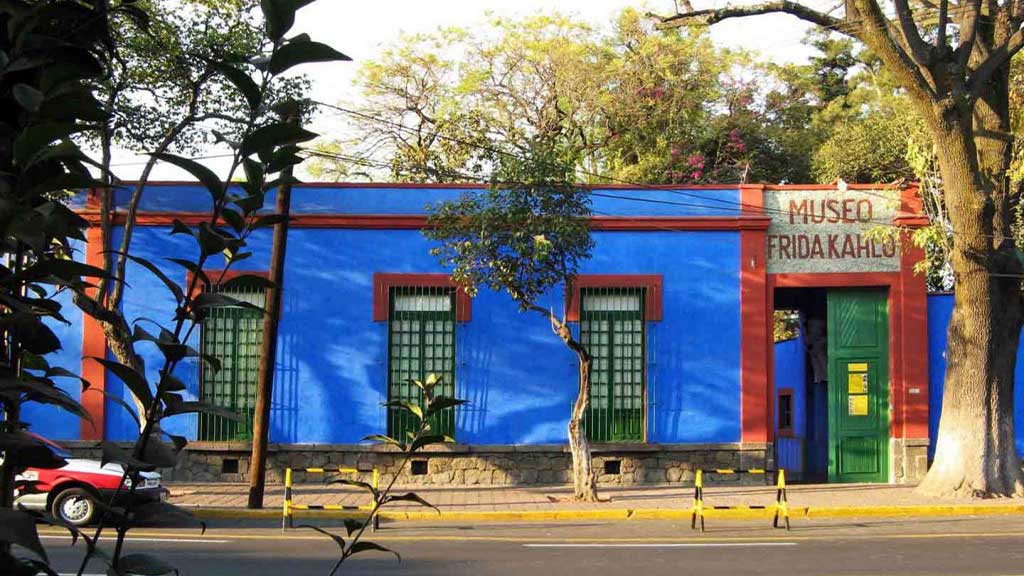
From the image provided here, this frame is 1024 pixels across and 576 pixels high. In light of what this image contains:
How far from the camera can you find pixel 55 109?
229cm

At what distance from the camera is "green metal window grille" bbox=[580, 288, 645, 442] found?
70.7 ft

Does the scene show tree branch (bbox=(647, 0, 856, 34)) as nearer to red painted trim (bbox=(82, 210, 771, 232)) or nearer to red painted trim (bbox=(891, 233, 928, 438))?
red painted trim (bbox=(82, 210, 771, 232))

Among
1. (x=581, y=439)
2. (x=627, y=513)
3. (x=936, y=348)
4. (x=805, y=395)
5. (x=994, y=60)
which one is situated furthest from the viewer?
(x=805, y=395)

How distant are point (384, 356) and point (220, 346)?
9.57ft

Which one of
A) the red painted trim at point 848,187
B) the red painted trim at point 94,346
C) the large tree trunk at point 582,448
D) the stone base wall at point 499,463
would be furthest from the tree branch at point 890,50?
the red painted trim at point 94,346

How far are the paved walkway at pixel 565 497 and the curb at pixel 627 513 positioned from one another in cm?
31

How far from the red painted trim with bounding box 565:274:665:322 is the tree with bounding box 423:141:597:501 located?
2.27 meters

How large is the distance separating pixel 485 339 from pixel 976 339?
829 centimetres

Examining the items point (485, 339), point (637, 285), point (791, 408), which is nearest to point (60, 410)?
point (485, 339)

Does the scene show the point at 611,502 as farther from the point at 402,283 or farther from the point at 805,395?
the point at 805,395

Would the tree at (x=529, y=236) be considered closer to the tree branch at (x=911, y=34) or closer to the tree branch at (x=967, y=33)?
the tree branch at (x=911, y=34)

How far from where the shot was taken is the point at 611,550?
13.7m

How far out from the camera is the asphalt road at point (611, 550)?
12117 millimetres

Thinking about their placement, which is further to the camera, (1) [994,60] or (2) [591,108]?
(2) [591,108]
